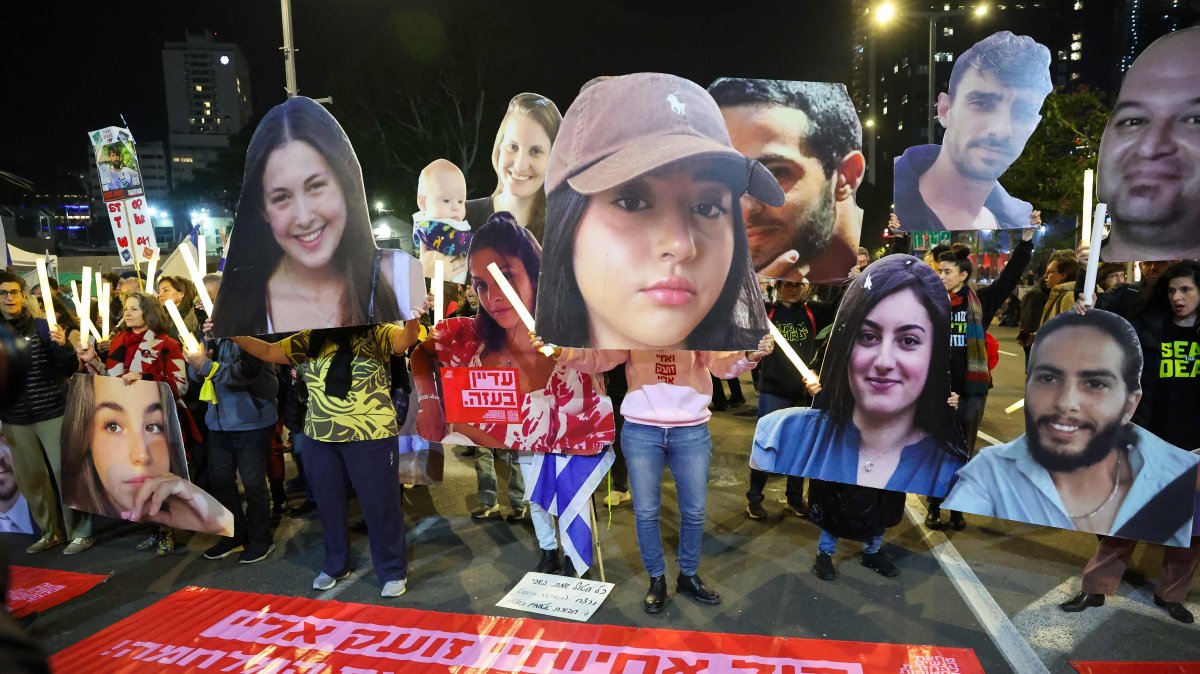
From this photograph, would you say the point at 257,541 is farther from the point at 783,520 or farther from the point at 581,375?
the point at 783,520

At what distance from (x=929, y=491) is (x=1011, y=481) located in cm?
40

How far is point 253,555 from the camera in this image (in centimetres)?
482

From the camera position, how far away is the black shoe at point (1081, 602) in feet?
12.4

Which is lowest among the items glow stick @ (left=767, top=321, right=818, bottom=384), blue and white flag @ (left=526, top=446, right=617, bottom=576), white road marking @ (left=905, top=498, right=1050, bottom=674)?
white road marking @ (left=905, top=498, right=1050, bottom=674)

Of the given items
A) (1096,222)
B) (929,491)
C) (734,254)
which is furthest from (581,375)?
(1096,222)

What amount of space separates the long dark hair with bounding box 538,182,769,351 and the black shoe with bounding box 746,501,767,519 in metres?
2.52

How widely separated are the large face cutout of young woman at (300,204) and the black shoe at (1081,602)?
451cm

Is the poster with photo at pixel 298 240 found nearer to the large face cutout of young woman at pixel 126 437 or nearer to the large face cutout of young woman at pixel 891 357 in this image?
the large face cutout of young woman at pixel 126 437

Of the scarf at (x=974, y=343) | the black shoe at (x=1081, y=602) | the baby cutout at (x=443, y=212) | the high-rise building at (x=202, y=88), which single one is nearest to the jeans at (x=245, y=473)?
the baby cutout at (x=443, y=212)

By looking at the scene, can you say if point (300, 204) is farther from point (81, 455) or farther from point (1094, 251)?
point (1094, 251)

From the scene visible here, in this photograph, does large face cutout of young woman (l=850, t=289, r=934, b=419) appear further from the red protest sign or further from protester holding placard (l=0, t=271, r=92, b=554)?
protester holding placard (l=0, t=271, r=92, b=554)

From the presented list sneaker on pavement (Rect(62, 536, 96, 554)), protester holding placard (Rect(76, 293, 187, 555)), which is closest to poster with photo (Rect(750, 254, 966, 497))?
protester holding placard (Rect(76, 293, 187, 555))

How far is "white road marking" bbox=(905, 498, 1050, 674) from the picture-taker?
10.9 ft

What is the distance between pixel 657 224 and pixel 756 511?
3070 millimetres
